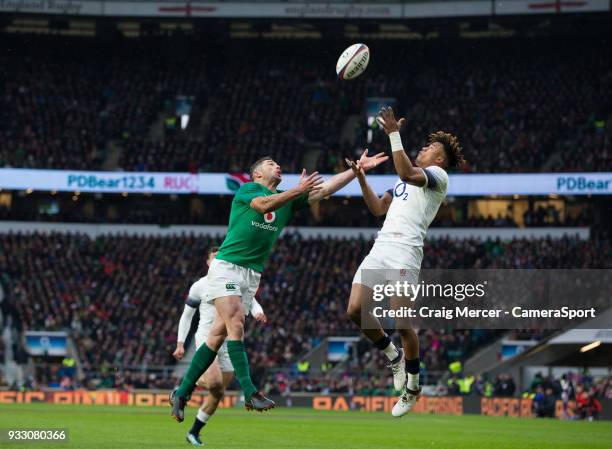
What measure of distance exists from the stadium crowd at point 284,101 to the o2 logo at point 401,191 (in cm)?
3810

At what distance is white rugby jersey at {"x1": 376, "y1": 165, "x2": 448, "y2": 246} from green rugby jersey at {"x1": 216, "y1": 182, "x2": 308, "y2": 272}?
115 cm

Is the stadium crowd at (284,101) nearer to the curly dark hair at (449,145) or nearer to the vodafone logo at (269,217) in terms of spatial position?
the curly dark hair at (449,145)

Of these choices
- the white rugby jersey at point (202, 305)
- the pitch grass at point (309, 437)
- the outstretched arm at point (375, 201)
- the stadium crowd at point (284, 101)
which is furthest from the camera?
the stadium crowd at point (284, 101)

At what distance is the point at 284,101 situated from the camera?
58.5 metres

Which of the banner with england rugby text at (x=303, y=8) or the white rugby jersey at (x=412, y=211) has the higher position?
the banner with england rugby text at (x=303, y=8)

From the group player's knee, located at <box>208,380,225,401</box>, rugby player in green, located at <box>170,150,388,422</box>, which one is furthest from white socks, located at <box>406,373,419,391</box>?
player's knee, located at <box>208,380,225,401</box>

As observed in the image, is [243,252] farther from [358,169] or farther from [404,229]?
[404,229]

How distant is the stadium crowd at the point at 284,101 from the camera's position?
53.9 m

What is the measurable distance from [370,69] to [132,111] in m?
13.2

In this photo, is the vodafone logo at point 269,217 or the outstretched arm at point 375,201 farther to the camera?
the vodafone logo at point 269,217

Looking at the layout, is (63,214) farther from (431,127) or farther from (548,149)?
(548,149)

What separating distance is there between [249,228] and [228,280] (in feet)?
2.32

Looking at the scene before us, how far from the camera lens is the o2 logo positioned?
44.7 ft

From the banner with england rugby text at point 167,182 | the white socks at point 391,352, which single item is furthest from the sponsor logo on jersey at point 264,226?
the banner with england rugby text at point 167,182
